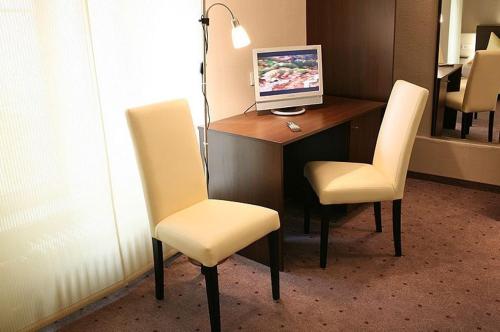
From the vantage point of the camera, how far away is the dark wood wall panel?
3281 mm

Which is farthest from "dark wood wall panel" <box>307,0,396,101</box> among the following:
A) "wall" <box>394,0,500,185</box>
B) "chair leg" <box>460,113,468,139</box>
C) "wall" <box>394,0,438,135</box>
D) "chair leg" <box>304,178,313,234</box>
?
"chair leg" <box>304,178,313,234</box>

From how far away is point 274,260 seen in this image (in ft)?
7.75

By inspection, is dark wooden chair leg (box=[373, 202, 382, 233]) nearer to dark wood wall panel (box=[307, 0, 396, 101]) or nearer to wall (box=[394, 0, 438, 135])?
dark wood wall panel (box=[307, 0, 396, 101])

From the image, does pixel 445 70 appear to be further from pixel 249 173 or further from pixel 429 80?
pixel 249 173

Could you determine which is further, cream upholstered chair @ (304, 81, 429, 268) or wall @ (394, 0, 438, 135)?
wall @ (394, 0, 438, 135)

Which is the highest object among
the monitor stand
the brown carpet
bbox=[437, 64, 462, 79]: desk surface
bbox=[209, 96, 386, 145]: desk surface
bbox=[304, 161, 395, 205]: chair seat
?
bbox=[437, 64, 462, 79]: desk surface

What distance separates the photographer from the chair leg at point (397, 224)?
8.94 ft

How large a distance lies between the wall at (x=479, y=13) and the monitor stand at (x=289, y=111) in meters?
1.28

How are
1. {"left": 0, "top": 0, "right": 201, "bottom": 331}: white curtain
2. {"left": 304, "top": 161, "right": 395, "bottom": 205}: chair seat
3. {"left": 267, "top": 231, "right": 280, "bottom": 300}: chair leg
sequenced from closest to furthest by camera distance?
{"left": 0, "top": 0, "right": 201, "bottom": 331}: white curtain → {"left": 267, "top": 231, "right": 280, "bottom": 300}: chair leg → {"left": 304, "top": 161, "right": 395, "bottom": 205}: chair seat

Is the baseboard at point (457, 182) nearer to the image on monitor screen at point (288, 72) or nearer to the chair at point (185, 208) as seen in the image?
the image on monitor screen at point (288, 72)

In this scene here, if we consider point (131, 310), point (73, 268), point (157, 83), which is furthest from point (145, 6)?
point (131, 310)

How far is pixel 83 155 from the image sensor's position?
7.47ft

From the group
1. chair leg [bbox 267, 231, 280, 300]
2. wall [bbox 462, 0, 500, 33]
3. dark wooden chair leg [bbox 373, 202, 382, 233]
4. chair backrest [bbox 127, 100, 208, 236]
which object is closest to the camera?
chair backrest [bbox 127, 100, 208, 236]

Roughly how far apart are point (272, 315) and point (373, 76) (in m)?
1.81
